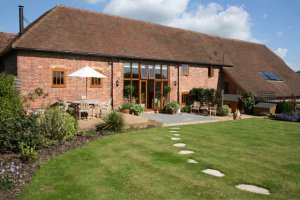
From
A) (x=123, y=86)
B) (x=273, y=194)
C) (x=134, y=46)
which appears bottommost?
(x=273, y=194)

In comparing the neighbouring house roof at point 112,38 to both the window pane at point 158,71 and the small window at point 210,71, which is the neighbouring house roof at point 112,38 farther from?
the window pane at point 158,71

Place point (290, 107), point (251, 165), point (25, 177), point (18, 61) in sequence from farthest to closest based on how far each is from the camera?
point (290, 107), point (18, 61), point (251, 165), point (25, 177)

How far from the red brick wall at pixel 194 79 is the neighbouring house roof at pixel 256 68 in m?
1.67

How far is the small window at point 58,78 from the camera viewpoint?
16.4m

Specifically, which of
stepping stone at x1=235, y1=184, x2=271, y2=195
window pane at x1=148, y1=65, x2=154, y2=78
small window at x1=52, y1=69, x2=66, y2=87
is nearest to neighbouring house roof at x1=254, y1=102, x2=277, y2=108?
window pane at x1=148, y1=65, x2=154, y2=78

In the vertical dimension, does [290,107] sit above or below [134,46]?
below

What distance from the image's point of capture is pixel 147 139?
35.2 ft

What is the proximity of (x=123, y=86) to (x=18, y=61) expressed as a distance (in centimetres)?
670

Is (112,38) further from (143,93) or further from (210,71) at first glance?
(210,71)

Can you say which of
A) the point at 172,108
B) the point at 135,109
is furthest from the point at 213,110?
the point at 135,109

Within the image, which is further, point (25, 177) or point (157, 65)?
point (157, 65)

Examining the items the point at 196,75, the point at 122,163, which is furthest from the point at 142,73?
the point at 122,163

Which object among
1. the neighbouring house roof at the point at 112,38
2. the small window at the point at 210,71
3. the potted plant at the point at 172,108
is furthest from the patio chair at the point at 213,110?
the small window at the point at 210,71

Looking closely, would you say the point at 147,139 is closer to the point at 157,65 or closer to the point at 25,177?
the point at 25,177
